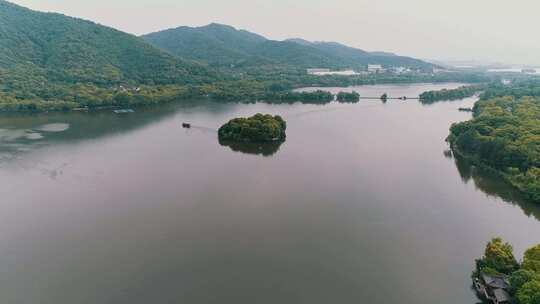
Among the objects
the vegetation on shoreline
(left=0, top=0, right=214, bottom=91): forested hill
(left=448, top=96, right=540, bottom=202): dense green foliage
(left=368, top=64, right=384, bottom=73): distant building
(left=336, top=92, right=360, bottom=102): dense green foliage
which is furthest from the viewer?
(left=368, top=64, right=384, bottom=73): distant building

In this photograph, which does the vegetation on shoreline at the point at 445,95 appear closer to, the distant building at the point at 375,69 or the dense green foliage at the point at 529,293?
the distant building at the point at 375,69

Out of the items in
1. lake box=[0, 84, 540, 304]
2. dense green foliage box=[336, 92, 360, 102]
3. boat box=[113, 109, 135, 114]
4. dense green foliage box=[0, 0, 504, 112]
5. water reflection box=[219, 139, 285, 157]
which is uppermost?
dense green foliage box=[0, 0, 504, 112]

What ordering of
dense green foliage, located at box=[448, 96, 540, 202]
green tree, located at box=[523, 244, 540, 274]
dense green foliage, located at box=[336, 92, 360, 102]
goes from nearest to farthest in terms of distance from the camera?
1. green tree, located at box=[523, 244, 540, 274]
2. dense green foliage, located at box=[448, 96, 540, 202]
3. dense green foliage, located at box=[336, 92, 360, 102]

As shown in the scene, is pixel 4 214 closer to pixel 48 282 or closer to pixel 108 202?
pixel 108 202

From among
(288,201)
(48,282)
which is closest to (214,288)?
(48,282)

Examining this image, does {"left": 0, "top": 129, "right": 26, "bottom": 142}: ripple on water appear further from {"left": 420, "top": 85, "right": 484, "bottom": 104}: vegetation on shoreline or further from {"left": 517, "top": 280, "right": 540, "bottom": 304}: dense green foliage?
{"left": 420, "top": 85, "right": 484, "bottom": 104}: vegetation on shoreline

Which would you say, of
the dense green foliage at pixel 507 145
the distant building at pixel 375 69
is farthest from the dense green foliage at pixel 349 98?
the distant building at pixel 375 69

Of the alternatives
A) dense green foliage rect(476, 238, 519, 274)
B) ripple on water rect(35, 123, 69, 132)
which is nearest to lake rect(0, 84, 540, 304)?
dense green foliage rect(476, 238, 519, 274)
